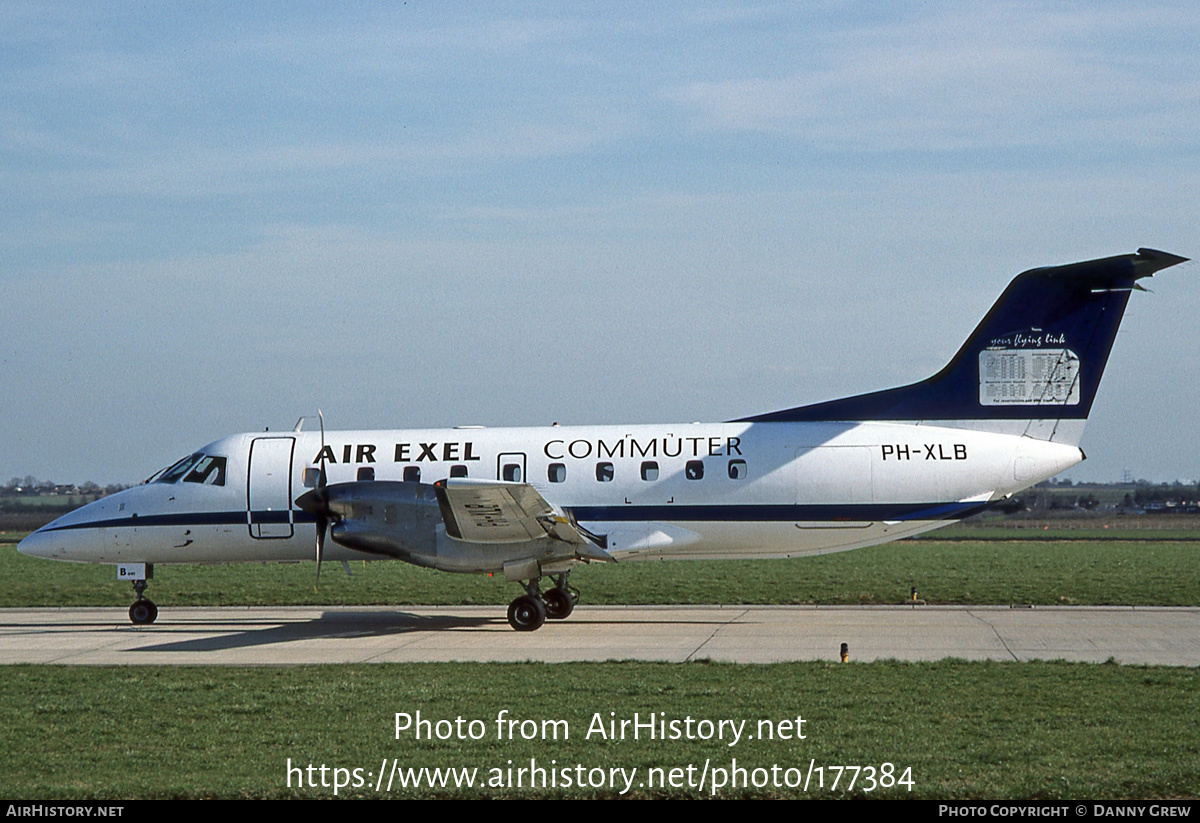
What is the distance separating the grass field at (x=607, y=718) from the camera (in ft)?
29.1

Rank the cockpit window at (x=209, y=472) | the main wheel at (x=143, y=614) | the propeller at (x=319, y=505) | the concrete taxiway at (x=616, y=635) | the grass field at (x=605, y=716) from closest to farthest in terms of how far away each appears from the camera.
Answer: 1. the grass field at (x=605, y=716)
2. the concrete taxiway at (x=616, y=635)
3. the propeller at (x=319, y=505)
4. the main wheel at (x=143, y=614)
5. the cockpit window at (x=209, y=472)

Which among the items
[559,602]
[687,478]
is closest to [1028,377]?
[687,478]

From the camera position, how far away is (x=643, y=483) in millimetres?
20562

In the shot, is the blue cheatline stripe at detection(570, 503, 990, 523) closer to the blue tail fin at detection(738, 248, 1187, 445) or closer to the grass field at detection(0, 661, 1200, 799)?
the blue tail fin at detection(738, 248, 1187, 445)

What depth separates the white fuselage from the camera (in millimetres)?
19906

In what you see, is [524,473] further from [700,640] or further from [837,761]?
[837,761]

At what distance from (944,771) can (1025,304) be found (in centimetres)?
1287

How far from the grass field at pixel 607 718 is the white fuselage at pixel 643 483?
5.61m

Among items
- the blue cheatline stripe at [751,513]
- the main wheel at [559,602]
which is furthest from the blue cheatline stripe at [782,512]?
the main wheel at [559,602]

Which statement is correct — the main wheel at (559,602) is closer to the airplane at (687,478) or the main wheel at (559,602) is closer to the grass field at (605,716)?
the airplane at (687,478)

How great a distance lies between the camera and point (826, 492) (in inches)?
789

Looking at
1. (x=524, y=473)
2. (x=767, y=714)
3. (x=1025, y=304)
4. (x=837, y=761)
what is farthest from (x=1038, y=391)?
(x=837, y=761)

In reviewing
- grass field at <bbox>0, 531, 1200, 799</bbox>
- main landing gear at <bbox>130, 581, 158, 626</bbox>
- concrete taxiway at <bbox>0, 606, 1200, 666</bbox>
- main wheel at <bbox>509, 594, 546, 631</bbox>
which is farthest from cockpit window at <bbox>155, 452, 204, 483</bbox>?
main wheel at <bbox>509, 594, 546, 631</bbox>

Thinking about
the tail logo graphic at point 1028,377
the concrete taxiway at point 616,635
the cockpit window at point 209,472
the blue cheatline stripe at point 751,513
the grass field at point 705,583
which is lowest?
the grass field at point 705,583
